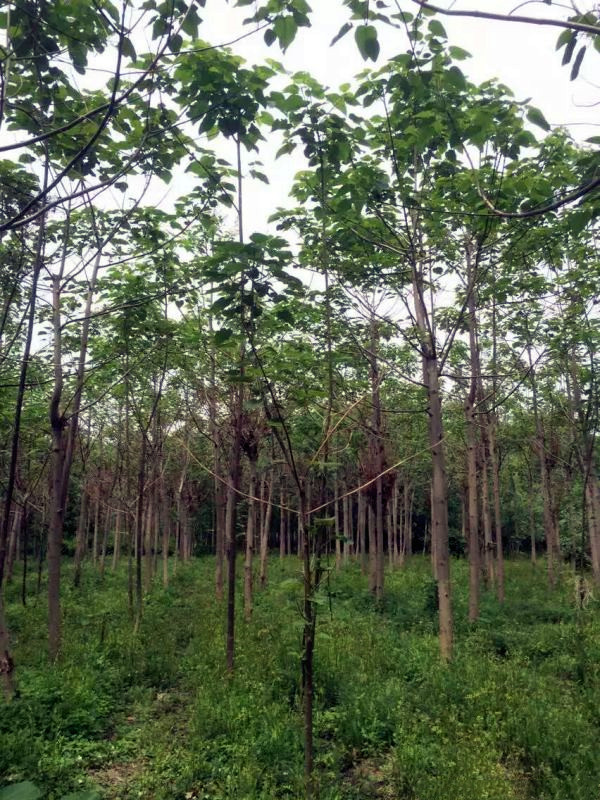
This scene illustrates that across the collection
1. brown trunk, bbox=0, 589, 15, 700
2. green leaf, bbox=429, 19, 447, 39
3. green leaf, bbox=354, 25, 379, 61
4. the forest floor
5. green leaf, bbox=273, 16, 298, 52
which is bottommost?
the forest floor

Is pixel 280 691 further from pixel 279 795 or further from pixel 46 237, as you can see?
pixel 46 237

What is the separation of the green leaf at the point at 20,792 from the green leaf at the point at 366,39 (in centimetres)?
297

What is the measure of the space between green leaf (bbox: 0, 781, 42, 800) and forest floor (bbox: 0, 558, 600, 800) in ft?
7.29

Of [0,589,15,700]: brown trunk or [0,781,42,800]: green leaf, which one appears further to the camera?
[0,589,15,700]: brown trunk

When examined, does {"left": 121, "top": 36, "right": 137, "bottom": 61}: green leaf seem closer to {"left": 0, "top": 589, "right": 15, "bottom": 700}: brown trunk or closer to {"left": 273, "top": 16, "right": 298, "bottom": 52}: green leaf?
{"left": 273, "top": 16, "right": 298, "bottom": 52}: green leaf

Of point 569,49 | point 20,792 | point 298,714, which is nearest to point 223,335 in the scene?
point 569,49

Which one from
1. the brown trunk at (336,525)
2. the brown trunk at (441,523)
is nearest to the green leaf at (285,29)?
the brown trunk at (336,525)

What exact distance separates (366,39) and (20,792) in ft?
10.00

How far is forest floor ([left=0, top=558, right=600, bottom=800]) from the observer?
15.8 feet

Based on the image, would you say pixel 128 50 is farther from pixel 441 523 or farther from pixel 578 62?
pixel 441 523

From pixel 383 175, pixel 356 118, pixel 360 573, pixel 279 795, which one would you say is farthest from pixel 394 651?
pixel 360 573

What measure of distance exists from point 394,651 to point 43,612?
336 inches

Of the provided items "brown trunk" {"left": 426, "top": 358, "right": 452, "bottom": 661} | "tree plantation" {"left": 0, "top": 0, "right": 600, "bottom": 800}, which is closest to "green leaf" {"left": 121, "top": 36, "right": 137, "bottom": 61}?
"tree plantation" {"left": 0, "top": 0, "right": 600, "bottom": 800}

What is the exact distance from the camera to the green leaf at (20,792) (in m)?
1.48
